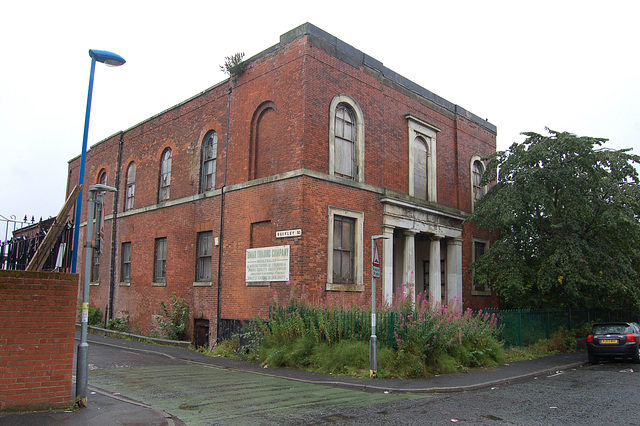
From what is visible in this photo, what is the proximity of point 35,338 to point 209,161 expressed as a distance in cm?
1262

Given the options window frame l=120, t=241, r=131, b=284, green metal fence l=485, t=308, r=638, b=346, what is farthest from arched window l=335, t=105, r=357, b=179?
window frame l=120, t=241, r=131, b=284

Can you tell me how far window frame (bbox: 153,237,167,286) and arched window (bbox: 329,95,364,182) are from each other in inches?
343

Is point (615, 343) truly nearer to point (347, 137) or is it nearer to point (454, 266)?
point (454, 266)

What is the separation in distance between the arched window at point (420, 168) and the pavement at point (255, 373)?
7.41m

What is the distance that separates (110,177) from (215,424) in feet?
68.7

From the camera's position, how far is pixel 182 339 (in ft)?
61.6

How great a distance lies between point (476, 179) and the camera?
77.8 feet

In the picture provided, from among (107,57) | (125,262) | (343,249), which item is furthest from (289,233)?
(125,262)

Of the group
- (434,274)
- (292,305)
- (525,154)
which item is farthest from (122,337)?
(525,154)

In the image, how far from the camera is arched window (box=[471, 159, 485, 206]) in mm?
23170

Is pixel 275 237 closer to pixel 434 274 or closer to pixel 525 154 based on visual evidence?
pixel 434 274

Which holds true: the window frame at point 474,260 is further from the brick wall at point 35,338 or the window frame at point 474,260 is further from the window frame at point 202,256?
the brick wall at point 35,338

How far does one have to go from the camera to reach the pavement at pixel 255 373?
729cm

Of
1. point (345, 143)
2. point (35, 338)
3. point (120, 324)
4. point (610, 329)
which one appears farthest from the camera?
point (120, 324)
